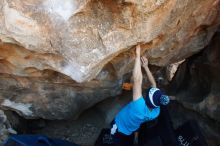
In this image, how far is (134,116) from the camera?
334 centimetres

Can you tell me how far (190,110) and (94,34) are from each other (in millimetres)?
1620

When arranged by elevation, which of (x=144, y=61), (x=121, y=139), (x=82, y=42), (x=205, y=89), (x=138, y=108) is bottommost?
(x=121, y=139)

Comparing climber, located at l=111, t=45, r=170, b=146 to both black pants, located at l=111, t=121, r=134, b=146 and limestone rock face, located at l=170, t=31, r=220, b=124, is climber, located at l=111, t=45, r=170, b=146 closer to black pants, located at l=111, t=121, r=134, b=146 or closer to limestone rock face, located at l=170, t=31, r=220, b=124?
black pants, located at l=111, t=121, r=134, b=146

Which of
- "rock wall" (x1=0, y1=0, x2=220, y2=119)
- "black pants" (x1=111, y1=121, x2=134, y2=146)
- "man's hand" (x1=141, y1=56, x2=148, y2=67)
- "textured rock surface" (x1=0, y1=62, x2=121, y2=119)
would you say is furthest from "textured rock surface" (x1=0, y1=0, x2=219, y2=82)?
"black pants" (x1=111, y1=121, x2=134, y2=146)

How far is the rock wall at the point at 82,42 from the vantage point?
112 inches

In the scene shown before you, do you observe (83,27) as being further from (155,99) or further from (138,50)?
(155,99)

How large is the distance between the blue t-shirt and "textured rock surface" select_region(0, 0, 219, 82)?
44 cm

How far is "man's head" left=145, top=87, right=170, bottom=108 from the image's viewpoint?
3.21 meters

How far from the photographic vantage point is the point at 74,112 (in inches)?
158

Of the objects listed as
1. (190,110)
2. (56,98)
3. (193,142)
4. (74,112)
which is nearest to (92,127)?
(74,112)

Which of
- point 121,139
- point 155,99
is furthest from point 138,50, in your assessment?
point 121,139

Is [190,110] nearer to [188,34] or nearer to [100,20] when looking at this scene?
[188,34]

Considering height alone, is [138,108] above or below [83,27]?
below

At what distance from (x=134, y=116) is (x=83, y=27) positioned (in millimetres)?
884
